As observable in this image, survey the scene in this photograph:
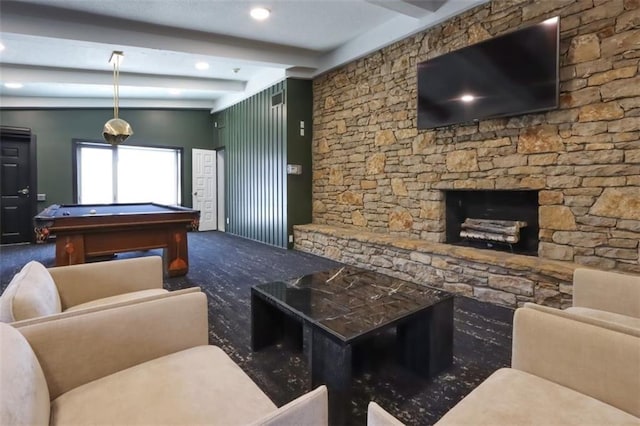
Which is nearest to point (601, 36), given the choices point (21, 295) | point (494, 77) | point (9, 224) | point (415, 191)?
point (494, 77)

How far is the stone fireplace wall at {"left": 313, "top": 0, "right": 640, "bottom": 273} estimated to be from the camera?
2.66 meters

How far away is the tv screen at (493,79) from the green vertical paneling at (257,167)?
2743 millimetres

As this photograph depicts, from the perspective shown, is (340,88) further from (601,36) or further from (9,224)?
(9,224)

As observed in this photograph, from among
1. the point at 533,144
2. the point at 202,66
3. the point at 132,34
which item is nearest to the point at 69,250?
the point at 132,34

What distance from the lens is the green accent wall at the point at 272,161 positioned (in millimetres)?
5777

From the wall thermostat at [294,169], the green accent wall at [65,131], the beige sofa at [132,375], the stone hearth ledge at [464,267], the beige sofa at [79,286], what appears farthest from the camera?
the green accent wall at [65,131]

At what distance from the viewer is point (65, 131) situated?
6727 millimetres

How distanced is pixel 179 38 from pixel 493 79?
3884 millimetres

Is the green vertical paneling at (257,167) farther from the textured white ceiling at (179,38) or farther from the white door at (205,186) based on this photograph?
the textured white ceiling at (179,38)

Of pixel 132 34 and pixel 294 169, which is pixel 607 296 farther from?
pixel 132 34

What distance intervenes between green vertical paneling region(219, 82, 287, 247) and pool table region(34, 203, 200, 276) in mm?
2062

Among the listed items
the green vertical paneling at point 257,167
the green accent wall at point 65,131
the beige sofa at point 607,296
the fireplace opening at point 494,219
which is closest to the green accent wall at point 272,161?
the green vertical paneling at point 257,167

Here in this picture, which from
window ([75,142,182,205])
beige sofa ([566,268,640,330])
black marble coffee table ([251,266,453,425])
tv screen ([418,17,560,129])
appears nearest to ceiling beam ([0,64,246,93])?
window ([75,142,182,205])

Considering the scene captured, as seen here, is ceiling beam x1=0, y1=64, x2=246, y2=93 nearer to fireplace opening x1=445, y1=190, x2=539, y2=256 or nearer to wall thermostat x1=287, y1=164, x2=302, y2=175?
wall thermostat x1=287, y1=164, x2=302, y2=175
